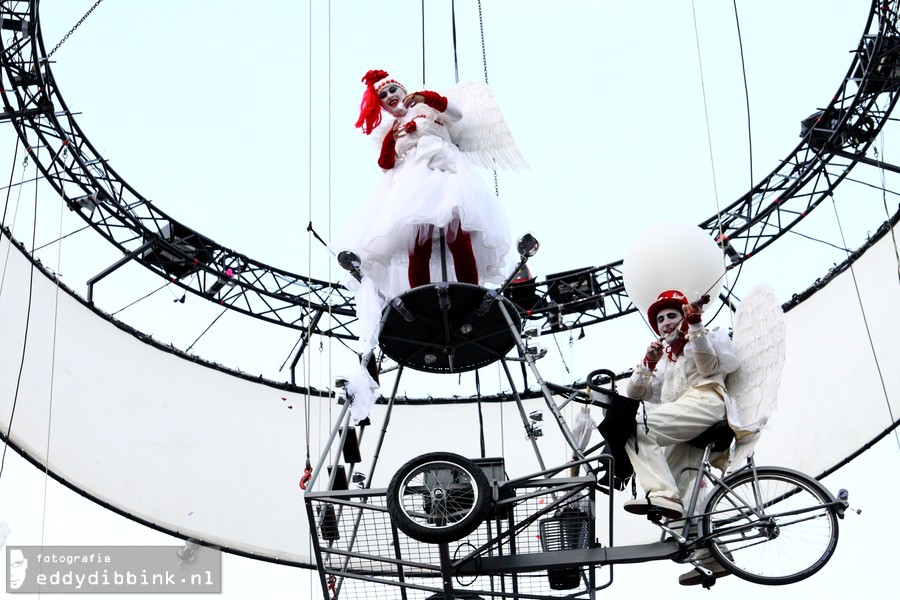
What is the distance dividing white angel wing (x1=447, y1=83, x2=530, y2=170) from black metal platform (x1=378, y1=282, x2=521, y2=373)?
1.08 metres

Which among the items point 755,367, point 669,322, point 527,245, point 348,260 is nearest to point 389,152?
point 348,260

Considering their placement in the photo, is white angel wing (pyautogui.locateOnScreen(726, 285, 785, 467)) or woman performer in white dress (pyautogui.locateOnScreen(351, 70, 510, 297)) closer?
white angel wing (pyautogui.locateOnScreen(726, 285, 785, 467))

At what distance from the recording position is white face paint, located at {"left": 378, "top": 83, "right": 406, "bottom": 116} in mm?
6734

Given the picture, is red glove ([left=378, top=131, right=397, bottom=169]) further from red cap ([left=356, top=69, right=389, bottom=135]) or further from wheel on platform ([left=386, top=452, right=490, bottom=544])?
wheel on platform ([left=386, top=452, right=490, bottom=544])

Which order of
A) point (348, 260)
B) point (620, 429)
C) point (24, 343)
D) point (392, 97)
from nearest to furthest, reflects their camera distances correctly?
point (620, 429)
point (348, 260)
point (392, 97)
point (24, 343)

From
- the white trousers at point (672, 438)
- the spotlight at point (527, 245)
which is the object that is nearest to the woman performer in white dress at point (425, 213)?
the spotlight at point (527, 245)

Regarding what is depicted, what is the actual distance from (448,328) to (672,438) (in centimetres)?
118

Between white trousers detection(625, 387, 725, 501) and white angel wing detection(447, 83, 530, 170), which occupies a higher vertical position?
white angel wing detection(447, 83, 530, 170)

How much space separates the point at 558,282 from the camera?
11.1 m

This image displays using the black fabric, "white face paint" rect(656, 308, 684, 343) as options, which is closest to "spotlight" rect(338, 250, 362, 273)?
the black fabric

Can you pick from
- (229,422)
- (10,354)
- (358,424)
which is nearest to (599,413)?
(229,422)

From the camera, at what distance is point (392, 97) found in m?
6.75

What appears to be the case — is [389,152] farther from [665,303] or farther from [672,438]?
[672,438]

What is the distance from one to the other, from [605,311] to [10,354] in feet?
16.0
